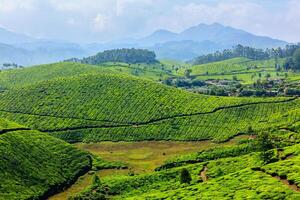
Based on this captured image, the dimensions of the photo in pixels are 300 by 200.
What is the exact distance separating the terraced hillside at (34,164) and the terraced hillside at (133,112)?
28047 millimetres

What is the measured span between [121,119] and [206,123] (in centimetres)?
3048

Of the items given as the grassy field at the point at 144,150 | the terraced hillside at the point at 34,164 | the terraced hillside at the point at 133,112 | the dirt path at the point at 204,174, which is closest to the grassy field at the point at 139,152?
the grassy field at the point at 144,150

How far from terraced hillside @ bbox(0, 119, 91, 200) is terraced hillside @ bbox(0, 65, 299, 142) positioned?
92.0ft

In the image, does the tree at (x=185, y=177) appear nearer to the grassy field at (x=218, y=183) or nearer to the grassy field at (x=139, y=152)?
the grassy field at (x=218, y=183)

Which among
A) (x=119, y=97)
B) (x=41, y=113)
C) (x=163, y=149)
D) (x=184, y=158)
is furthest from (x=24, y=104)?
(x=184, y=158)

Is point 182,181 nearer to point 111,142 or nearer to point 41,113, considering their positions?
point 111,142

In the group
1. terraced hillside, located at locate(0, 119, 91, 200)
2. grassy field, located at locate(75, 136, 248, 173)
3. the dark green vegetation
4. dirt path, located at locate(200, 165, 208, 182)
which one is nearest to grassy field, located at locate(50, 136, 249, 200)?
grassy field, located at locate(75, 136, 248, 173)

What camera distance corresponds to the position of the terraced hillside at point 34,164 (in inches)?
3744

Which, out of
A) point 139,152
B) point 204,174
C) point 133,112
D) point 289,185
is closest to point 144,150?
point 139,152

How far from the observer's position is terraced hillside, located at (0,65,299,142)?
148550 millimetres

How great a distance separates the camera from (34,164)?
10562 cm

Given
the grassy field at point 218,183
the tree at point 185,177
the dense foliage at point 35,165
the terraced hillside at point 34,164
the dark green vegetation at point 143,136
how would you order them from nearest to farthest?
the grassy field at point 218,183, the dark green vegetation at point 143,136, the tree at point 185,177, the dense foliage at point 35,165, the terraced hillside at point 34,164

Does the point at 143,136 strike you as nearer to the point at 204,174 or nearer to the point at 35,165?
the point at 35,165

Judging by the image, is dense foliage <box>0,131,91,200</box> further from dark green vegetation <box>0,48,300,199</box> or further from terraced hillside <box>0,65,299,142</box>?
terraced hillside <box>0,65,299,142</box>
